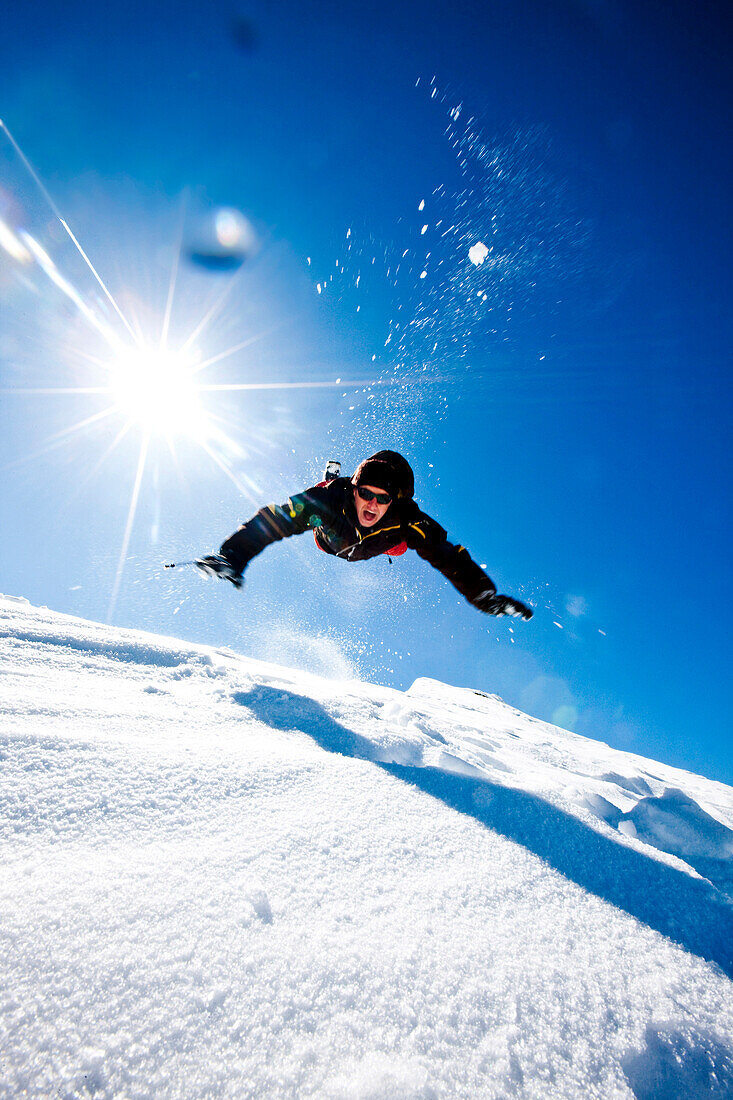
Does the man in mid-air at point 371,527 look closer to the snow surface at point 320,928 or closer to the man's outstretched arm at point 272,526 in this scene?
the man's outstretched arm at point 272,526

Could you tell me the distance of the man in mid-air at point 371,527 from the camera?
3.67 meters

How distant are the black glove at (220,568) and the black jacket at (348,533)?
0.21ft

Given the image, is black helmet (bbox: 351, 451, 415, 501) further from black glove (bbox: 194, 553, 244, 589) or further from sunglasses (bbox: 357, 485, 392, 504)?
black glove (bbox: 194, 553, 244, 589)

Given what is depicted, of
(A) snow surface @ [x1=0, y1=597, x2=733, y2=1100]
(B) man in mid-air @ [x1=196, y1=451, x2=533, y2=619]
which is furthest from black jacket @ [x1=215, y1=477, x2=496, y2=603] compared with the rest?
(A) snow surface @ [x1=0, y1=597, x2=733, y2=1100]

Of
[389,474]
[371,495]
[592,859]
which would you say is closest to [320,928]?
[592,859]

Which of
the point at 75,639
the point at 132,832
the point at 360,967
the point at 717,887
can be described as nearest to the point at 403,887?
the point at 360,967

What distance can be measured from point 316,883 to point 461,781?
1.09 meters

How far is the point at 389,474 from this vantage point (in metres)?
3.83

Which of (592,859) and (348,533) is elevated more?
(348,533)

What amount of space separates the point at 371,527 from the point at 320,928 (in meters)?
3.07

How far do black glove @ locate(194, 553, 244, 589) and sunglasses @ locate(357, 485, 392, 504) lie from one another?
1.25 metres

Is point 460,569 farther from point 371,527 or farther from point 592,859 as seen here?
point 592,859

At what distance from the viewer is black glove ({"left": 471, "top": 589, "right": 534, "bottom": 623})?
13.0 feet

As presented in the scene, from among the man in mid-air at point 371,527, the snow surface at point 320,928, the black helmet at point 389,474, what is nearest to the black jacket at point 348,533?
the man in mid-air at point 371,527
